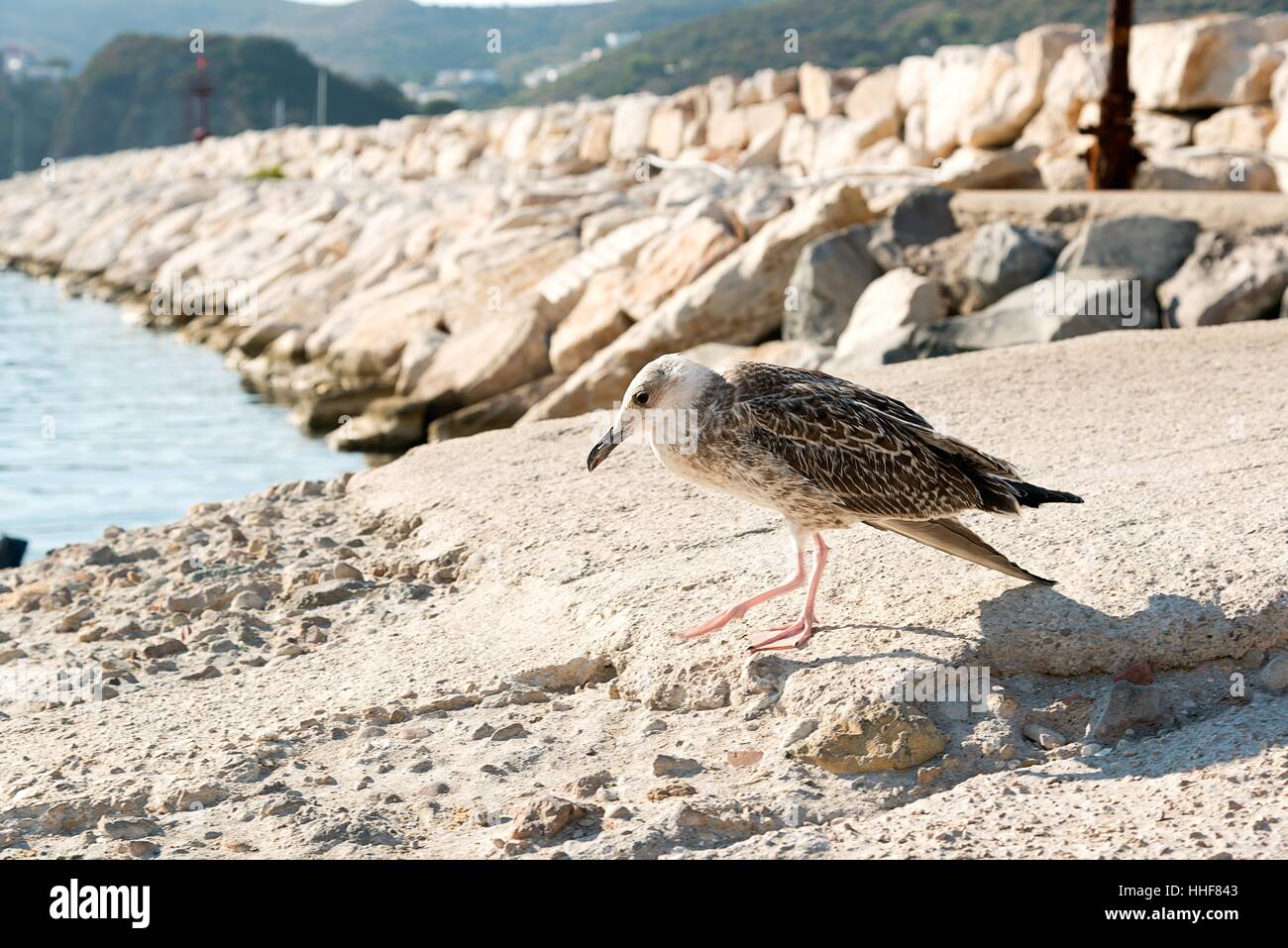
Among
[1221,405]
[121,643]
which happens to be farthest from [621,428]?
[1221,405]

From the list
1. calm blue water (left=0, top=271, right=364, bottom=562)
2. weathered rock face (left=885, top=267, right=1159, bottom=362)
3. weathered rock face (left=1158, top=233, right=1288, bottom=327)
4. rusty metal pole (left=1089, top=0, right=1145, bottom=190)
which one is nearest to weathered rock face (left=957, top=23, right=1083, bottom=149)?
rusty metal pole (left=1089, top=0, right=1145, bottom=190)

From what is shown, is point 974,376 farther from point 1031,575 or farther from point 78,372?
point 78,372

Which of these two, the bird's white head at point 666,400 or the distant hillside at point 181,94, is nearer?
the bird's white head at point 666,400

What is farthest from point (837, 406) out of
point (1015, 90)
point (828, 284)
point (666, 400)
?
point (1015, 90)

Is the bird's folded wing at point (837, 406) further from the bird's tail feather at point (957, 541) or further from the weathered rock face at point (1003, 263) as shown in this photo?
the weathered rock face at point (1003, 263)

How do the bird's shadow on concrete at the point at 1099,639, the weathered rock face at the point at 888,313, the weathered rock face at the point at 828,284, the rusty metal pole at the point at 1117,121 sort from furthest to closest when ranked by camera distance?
1. the rusty metal pole at the point at 1117,121
2. the weathered rock face at the point at 828,284
3. the weathered rock face at the point at 888,313
4. the bird's shadow on concrete at the point at 1099,639

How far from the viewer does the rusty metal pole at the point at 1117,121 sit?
1308 centimetres

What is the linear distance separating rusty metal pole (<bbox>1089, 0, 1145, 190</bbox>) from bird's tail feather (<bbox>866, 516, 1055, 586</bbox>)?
9232 mm

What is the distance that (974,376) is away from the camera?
28.9ft

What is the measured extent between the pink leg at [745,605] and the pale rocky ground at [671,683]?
0.07 meters

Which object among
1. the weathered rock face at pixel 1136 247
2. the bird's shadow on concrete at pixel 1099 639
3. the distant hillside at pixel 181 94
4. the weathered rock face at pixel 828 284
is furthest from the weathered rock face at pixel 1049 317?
the distant hillside at pixel 181 94

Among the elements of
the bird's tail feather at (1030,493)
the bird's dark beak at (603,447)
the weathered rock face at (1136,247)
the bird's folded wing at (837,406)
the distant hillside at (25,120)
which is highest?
the distant hillside at (25,120)

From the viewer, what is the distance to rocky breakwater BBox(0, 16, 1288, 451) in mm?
11289

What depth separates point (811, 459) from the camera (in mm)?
4895
